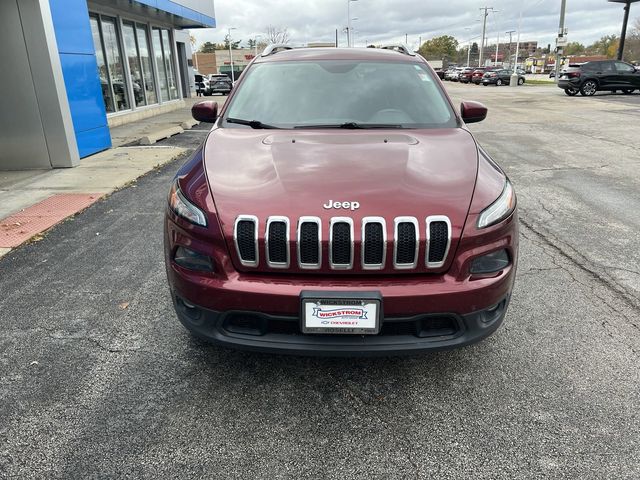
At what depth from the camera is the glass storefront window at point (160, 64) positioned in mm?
18312

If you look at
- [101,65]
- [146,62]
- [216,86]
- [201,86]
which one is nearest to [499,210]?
[101,65]

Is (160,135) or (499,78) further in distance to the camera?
(499,78)

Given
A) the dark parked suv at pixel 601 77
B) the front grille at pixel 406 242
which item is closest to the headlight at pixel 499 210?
the front grille at pixel 406 242

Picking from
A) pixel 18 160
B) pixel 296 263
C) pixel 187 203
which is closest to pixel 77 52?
pixel 18 160

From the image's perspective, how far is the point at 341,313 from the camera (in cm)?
223

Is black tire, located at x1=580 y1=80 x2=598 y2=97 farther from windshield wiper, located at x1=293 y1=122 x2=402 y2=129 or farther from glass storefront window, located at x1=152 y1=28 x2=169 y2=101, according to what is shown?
windshield wiper, located at x1=293 y1=122 x2=402 y2=129

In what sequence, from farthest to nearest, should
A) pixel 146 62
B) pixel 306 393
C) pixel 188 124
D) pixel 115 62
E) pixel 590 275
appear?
pixel 146 62
pixel 188 124
pixel 115 62
pixel 590 275
pixel 306 393

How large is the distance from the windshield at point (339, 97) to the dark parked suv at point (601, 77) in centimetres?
2561

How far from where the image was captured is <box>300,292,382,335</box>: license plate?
2203mm

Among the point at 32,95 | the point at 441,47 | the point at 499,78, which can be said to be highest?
the point at 441,47

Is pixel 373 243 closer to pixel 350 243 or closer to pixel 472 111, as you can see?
pixel 350 243

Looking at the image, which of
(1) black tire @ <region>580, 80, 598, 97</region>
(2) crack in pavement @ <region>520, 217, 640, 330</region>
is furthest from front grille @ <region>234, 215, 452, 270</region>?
(1) black tire @ <region>580, 80, 598, 97</region>

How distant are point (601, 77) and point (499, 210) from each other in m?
27.7

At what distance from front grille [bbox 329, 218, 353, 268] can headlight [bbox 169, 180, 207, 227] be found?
25.2 inches
